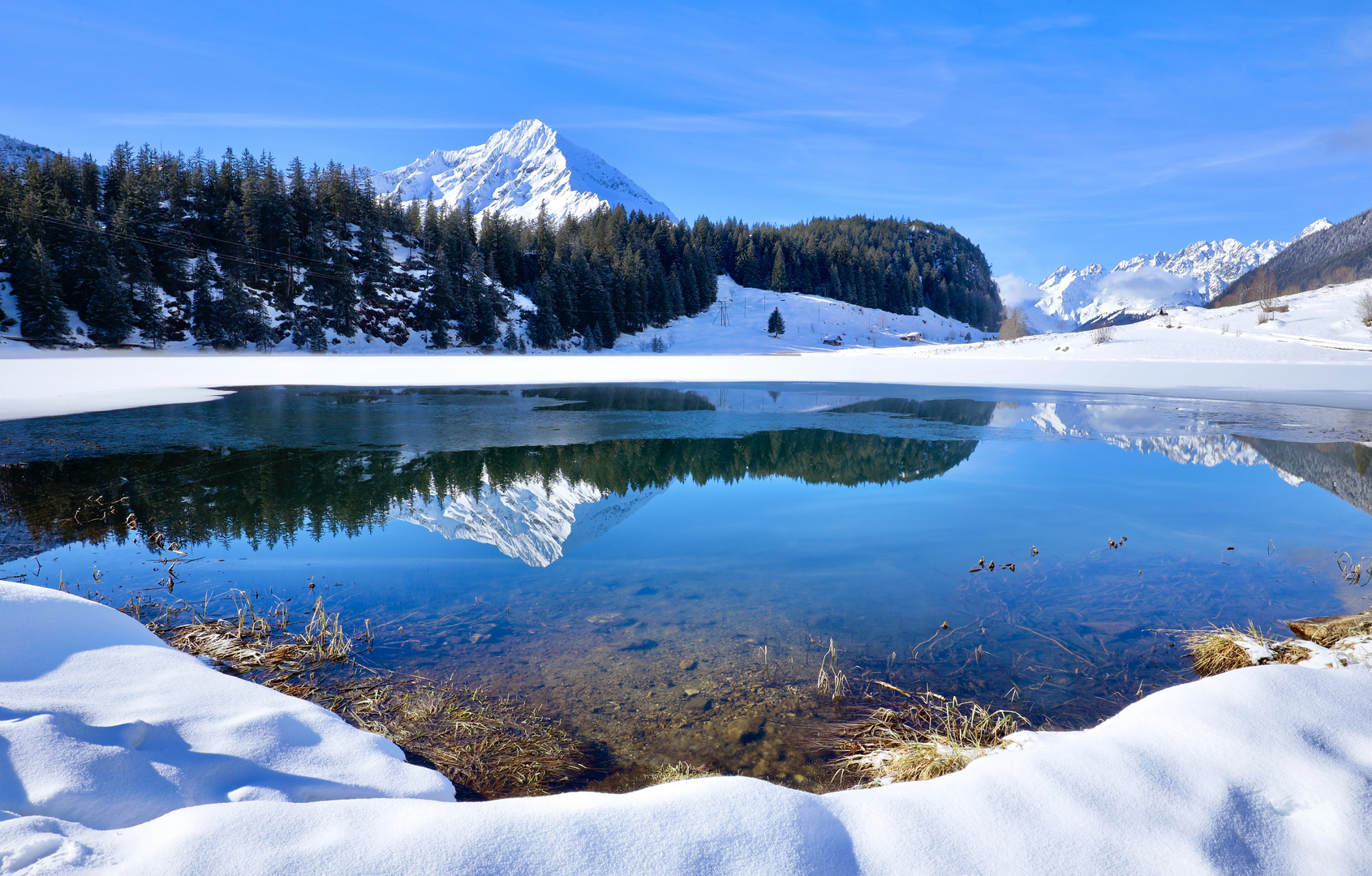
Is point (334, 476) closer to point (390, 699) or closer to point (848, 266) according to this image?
point (390, 699)

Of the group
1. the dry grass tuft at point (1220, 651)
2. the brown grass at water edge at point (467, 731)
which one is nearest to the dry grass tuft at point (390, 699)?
the brown grass at water edge at point (467, 731)

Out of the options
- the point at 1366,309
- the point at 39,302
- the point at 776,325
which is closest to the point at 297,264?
the point at 39,302

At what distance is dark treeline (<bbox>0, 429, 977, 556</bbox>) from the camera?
8.40 m

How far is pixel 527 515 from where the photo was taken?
30.2ft

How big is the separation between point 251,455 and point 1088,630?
1357cm

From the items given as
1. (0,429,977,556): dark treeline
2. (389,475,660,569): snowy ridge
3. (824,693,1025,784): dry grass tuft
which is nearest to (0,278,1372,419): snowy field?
(0,429,977,556): dark treeline

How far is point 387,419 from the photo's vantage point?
1823 cm

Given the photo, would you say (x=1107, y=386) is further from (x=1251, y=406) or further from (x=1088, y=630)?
(x=1088, y=630)

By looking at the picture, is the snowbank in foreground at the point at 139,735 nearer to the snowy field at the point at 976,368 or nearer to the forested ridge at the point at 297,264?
the snowy field at the point at 976,368

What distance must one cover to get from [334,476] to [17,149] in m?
238

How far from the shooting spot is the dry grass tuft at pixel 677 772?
3.82 metres

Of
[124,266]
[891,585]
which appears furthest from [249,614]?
[124,266]

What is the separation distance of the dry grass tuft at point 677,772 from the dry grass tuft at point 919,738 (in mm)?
832

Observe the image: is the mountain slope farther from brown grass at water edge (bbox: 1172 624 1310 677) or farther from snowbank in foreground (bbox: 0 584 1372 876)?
snowbank in foreground (bbox: 0 584 1372 876)
